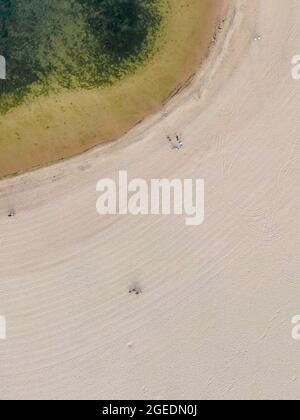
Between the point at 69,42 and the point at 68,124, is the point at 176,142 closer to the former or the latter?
the point at 68,124
